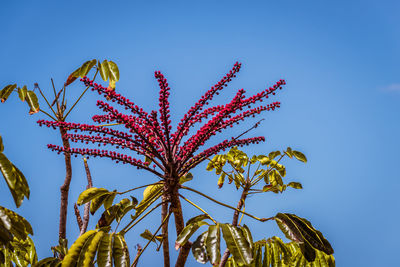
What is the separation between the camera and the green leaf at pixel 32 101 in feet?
9.95

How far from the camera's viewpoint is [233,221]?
269cm

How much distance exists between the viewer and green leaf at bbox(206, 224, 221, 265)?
80.9 inches

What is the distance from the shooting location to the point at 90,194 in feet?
8.57

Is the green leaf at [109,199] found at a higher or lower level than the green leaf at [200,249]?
higher

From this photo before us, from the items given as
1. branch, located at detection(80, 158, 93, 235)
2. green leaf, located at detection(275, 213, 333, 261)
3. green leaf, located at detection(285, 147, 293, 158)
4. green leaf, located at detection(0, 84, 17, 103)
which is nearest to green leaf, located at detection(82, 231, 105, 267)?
branch, located at detection(80, 158, 93, 235)

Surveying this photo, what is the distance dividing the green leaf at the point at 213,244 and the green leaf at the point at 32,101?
5.44ft

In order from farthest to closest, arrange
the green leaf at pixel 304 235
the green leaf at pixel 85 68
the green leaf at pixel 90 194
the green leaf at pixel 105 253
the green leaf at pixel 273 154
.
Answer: the green leaf at pixel 273 154, the green leaf at pixel 85 68, the green leaf at pixel 90 194, the green leaf at pixel 304 235, the green leaf at pixel 105 253

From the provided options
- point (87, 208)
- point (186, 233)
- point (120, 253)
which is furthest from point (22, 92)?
point (186, 233)

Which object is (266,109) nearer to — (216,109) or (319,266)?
(216,109)

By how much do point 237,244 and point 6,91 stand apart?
2210 millimetres

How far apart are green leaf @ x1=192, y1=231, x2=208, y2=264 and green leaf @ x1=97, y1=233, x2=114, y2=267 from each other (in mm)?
467

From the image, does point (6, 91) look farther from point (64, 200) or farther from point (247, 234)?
point (247, 234)

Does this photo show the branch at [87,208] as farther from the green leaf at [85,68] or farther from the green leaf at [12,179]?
the green leaf at [12,179]

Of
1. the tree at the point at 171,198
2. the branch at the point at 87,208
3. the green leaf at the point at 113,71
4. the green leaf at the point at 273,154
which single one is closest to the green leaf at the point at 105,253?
the tree at the point at 171,198
